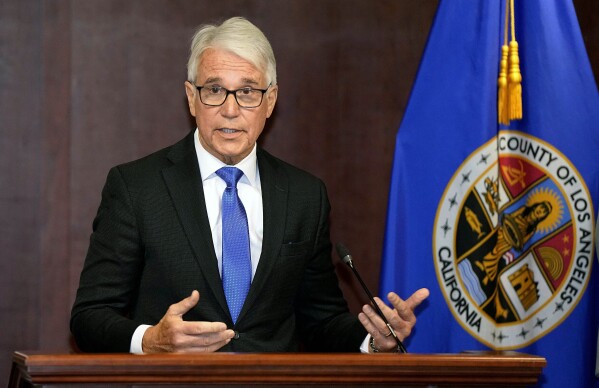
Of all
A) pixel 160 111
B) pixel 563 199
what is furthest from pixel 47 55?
pixel 563 199

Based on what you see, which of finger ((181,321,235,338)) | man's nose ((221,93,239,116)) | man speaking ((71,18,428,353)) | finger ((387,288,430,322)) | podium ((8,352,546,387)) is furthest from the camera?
man's nose ((221,93,239,116))

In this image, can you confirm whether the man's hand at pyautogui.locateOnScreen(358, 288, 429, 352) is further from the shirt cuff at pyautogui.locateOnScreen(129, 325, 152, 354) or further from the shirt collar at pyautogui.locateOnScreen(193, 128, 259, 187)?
the shirt collar at pyautogui.locateOnScreen(193, 128, 259, 187)

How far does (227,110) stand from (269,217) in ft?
1.22

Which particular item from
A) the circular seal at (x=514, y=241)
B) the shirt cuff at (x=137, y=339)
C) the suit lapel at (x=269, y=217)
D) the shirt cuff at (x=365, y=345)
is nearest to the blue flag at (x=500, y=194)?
the circular seal at (x=514, y=241)

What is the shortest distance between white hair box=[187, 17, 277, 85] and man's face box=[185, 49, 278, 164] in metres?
0.02

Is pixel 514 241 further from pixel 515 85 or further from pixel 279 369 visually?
pixel 279 369

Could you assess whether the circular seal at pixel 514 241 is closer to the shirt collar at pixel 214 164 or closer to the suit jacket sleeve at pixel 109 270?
the shirt collar at pixel 214 164

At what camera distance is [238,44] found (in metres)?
3.02

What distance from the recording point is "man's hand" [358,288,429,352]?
2512 millimetres

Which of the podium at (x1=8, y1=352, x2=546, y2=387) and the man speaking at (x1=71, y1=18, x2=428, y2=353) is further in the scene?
the man speaking at (x1=71, y1=18, x2=428, y2=353)

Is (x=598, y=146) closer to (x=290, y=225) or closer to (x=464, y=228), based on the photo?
(x=464, y=228)

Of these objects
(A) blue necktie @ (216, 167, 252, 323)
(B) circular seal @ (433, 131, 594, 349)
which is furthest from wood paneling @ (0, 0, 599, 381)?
(A) blue necktie @ (216, 167, 252, 323)

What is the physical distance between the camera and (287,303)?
3.02 m

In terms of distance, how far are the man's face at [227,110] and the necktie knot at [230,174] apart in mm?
47
